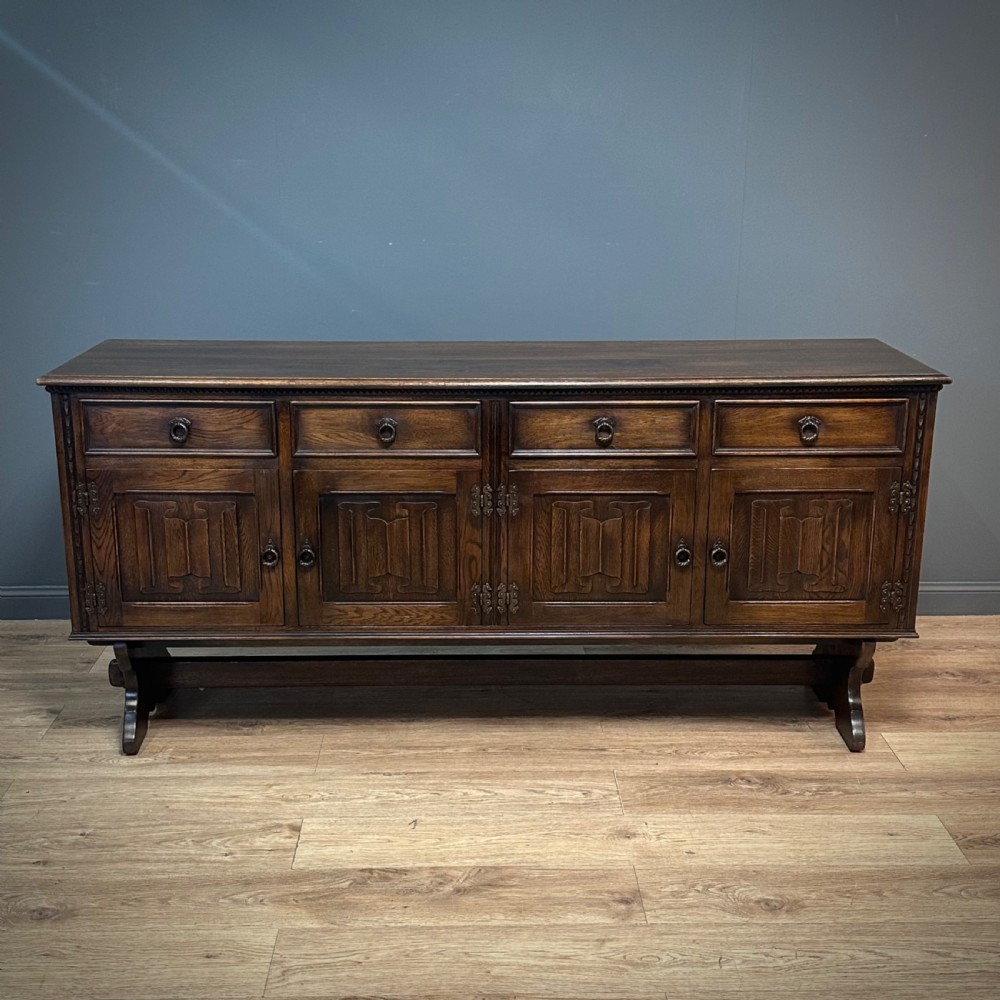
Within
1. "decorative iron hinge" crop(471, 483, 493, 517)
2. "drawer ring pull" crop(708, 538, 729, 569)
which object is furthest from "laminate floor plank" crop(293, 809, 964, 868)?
"decorative iron hinge" crop(471, 483, 493, 517)

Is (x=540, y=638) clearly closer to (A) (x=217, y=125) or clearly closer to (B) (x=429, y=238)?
(B) (x=429, y=238)

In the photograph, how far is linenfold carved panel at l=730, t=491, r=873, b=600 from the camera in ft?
9.16

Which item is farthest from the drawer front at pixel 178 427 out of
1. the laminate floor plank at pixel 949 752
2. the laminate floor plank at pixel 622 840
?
the laminate floor plank at pixel 949 752

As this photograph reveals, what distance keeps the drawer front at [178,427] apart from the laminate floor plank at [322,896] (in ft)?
2.87

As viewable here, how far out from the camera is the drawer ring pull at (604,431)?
273 centimetres

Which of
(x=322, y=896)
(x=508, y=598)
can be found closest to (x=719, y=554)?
(x=508, y=598)

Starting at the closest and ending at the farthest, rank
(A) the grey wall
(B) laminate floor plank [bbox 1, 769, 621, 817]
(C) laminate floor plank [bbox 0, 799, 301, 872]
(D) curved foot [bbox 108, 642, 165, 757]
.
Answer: (C) laminate floor plank [bbox 0, 799, 301, 872] < (B) laminate floor plank [bbox 1, 769, 621, 817] < (D) curved foot [bbox 108, 642, 165, 757] < (A) the grey wall

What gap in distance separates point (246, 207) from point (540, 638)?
1.42 metres

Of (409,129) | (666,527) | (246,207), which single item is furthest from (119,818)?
(409,129)

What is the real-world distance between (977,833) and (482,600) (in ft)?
3.77

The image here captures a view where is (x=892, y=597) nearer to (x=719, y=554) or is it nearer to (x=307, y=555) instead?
(x=719, y=554)

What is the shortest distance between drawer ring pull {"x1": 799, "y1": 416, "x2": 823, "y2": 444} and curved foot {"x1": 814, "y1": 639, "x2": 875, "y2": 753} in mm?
521

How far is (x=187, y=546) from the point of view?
2.79 metres

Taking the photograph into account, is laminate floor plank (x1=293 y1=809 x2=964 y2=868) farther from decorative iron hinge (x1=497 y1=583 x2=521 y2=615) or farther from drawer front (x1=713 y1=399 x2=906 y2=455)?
drawer front (x1=713 y1=399 x2=906 y2=455)
